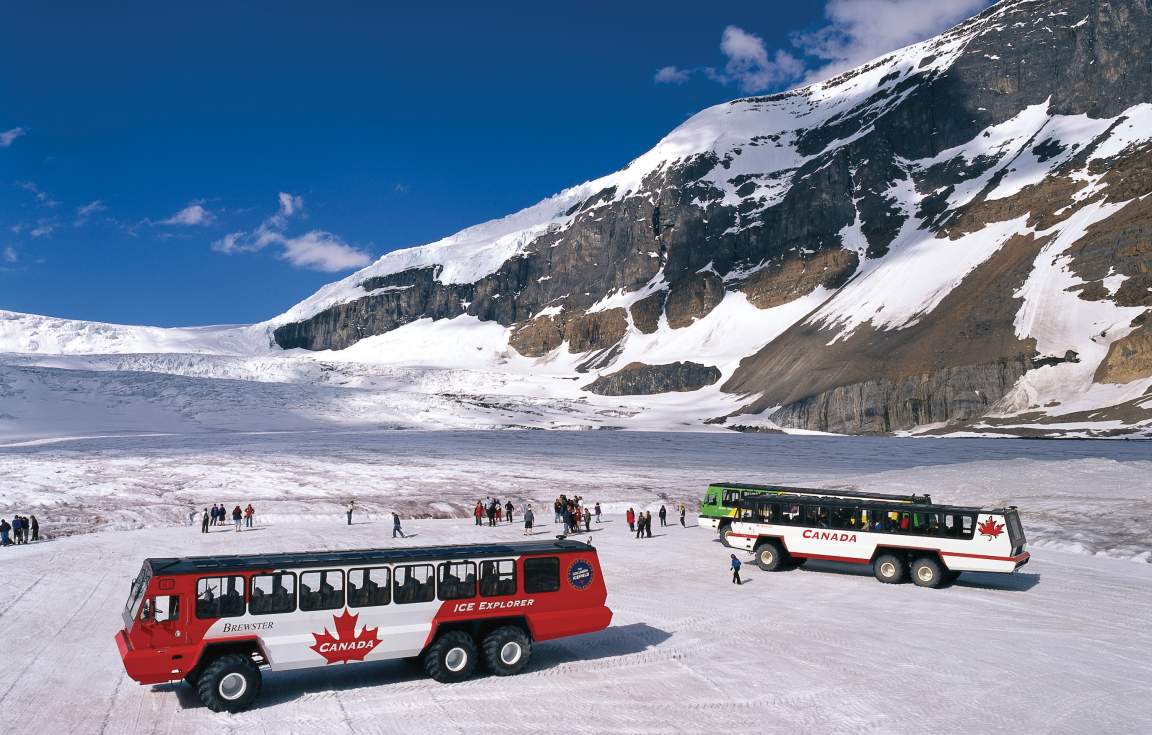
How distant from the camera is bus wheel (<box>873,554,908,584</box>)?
86.1 ft

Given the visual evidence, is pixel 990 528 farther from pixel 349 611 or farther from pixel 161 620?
pixel 161 620

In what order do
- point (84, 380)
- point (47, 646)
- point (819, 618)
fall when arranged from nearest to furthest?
point (47, 646), point (819, 618), point (84, 380)

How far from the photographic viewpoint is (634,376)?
19675 cm

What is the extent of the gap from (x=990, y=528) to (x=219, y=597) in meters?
21.7

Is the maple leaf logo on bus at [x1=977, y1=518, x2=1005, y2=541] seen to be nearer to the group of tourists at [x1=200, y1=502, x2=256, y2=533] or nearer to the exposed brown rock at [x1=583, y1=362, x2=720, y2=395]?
the group of tourists at [x1=200, y1=502, x2=256, y2=533]

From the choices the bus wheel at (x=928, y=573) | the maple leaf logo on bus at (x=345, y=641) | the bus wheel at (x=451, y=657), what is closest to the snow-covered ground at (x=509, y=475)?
the bus wheel at (x=928, y=573)

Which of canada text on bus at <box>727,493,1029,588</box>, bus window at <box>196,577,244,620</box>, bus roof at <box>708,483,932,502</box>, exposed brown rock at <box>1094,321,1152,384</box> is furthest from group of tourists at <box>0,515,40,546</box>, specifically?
exposed brown rock at <box>1094,321,1152,384</box>

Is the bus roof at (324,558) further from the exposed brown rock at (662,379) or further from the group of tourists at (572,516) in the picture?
the exposed brown rock at (662,379)

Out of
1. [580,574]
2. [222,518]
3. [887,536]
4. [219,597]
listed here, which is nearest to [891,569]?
[887,536]

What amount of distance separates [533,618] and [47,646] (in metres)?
11.9

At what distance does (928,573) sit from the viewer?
25812 millimetres

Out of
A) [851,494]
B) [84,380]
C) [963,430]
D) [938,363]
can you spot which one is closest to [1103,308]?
[938,363]

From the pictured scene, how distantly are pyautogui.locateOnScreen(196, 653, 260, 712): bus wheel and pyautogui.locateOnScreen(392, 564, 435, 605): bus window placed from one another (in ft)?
9.26

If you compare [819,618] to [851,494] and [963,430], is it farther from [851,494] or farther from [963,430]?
[963,430]
